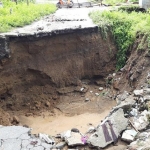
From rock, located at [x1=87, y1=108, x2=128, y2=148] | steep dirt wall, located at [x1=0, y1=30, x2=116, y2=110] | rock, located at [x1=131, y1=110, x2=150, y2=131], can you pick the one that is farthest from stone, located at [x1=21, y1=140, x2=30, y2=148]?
steep dirt wall, located at [x1=0, y1=30, x2=116, y2=110]

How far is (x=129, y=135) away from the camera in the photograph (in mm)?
5527

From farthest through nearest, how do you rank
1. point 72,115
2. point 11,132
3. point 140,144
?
point 72,115, point 11,132, point 140,144

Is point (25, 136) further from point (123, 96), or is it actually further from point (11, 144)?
point (123, 96)

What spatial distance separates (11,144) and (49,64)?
4013 mm

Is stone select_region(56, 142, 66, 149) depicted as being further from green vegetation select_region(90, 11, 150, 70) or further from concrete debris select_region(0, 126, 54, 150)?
green vegetation select_region(90, 11, 150, 70)

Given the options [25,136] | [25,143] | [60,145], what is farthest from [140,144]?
[25,136]

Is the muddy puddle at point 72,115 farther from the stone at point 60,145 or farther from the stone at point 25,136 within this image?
the stone at point 60,145

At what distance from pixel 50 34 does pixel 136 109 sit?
3962 mm

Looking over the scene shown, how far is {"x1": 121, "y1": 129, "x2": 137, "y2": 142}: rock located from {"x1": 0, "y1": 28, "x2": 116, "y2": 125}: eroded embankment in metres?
3.75

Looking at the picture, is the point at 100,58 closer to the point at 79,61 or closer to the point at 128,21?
the point at 79,61

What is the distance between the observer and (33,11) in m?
11.4

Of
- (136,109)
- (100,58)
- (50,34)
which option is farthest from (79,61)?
(136,109)

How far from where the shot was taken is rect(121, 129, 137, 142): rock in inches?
215

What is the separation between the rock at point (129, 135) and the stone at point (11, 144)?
2.08 meters
